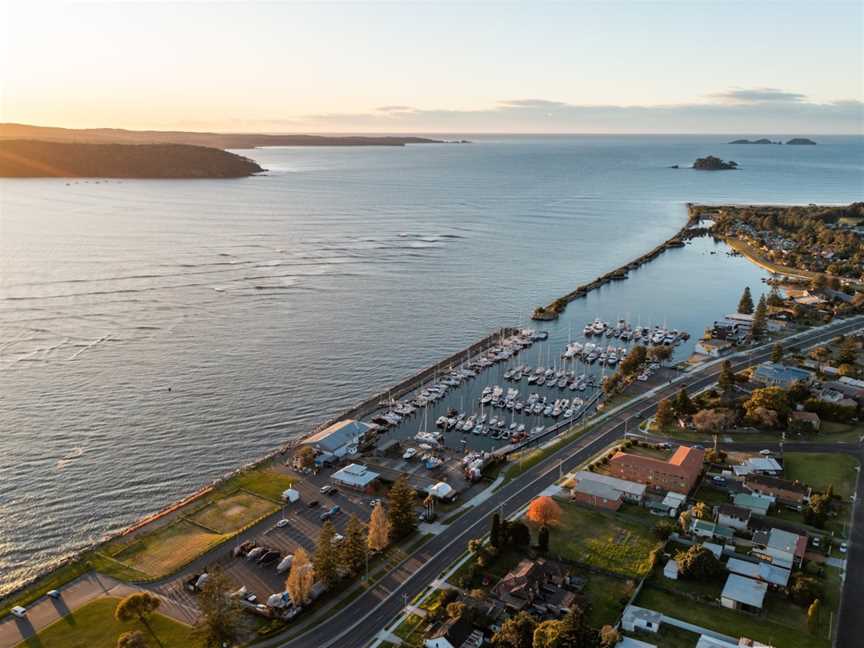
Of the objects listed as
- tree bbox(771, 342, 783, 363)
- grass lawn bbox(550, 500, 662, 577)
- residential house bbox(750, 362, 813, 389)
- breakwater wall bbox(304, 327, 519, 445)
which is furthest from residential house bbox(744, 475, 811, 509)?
breakwater wall bbox(304, 327, 519, 445)

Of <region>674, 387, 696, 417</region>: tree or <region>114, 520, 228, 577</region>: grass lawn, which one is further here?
<region>674, 387, 696, 417</region>: tree

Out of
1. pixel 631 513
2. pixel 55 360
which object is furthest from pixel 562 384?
pixel 55 360

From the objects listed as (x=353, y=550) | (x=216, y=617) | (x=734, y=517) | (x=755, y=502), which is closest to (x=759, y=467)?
(x=755, y=502)

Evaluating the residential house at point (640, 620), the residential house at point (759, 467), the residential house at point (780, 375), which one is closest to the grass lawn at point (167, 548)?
the residential house at point (640, 620)

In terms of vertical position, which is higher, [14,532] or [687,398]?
[687,398]

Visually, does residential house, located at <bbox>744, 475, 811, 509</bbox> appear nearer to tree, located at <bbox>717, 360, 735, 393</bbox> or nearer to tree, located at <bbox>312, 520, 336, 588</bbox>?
tree, located at <bbox>717, 360, 735, 393</bbox>

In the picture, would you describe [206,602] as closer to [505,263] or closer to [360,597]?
[360,597]

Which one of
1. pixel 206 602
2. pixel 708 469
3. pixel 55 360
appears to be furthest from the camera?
pixel 55 360

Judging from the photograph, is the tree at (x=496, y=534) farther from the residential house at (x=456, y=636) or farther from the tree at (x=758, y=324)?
the tree at (x=758, y=324)
